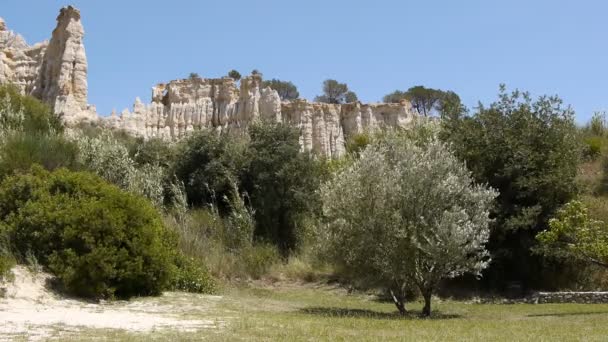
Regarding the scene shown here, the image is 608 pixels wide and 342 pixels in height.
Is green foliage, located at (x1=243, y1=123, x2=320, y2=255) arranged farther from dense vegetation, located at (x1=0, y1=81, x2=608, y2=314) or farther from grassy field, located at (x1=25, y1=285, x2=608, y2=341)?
grassy field, located at (x1=25, y1=285, x2=608, y2=341)

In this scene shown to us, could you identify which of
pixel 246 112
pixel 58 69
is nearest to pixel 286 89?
pixel 246 112

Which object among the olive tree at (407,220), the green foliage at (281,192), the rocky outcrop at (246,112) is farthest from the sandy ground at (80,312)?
the rocky outcrop at (246,112)

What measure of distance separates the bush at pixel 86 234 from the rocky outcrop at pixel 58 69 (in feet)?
94.9

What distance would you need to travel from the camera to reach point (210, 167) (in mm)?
30188

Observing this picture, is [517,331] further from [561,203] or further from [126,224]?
[561,203]

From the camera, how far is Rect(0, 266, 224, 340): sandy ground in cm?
1090

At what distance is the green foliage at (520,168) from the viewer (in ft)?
77.2

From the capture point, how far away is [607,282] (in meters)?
23.3

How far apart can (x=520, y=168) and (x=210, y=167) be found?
13.6 m

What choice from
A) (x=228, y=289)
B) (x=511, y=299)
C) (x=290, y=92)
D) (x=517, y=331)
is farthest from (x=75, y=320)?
(x=290, y=92)

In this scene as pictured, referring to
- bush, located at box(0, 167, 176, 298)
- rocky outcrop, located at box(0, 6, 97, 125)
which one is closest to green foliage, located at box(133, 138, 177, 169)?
rocky outcrop, located at box(0, 6, 97, 125)

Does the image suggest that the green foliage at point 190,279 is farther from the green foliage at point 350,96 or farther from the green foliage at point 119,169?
the green foliage at point 350,96

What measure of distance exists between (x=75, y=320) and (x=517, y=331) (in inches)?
316

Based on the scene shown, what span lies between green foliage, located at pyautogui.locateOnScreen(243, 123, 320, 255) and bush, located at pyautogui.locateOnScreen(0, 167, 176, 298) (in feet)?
36.5
